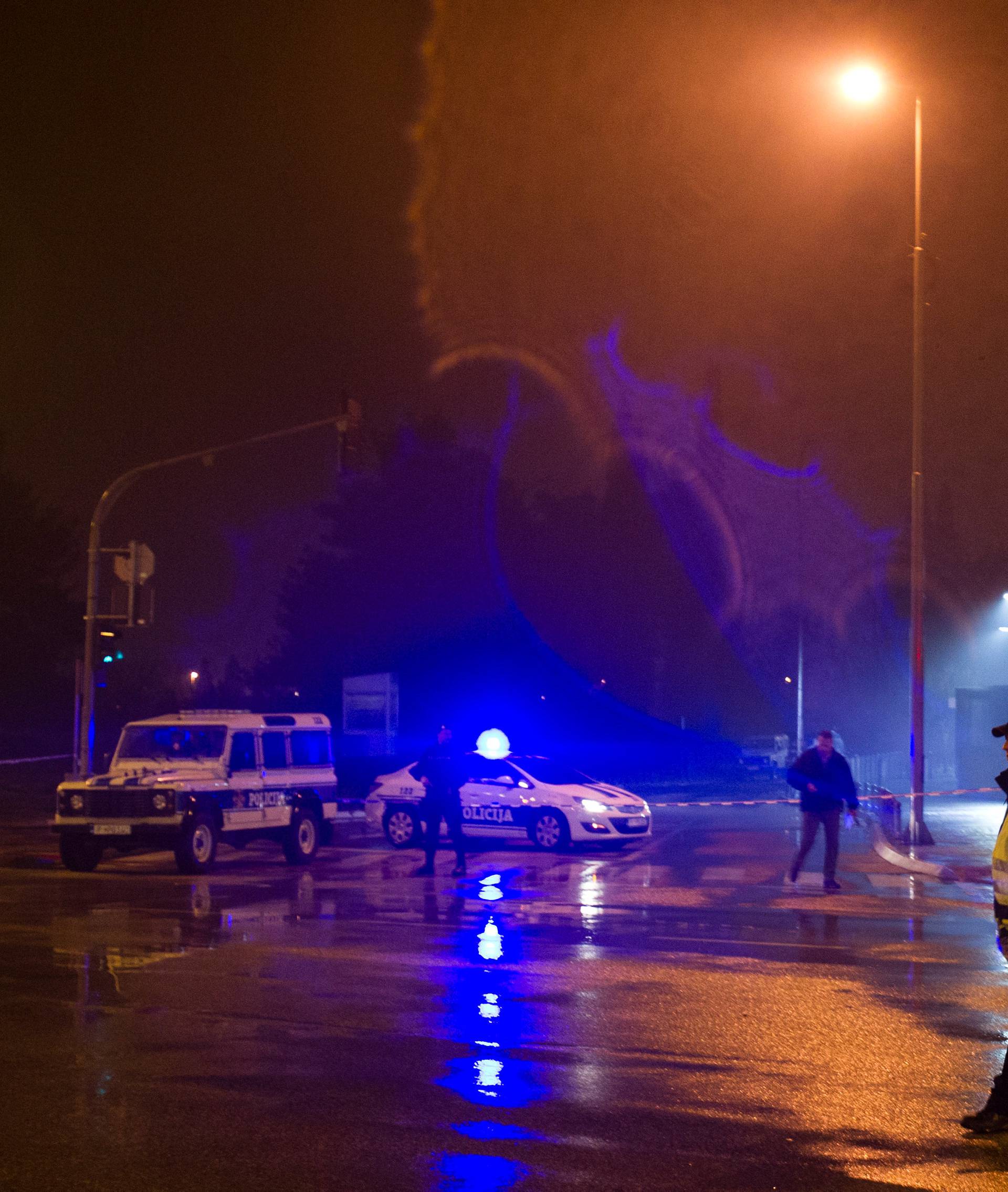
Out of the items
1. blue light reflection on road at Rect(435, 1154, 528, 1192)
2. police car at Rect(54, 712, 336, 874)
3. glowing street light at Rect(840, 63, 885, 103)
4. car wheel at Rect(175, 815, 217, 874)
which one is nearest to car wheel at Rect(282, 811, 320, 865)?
police car at Rect(54, 712, 336, 874)

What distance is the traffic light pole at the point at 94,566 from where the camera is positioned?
74.9 feet

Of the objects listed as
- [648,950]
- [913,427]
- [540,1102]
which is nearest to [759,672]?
[913,427]

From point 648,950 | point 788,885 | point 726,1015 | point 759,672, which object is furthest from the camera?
point 759,672

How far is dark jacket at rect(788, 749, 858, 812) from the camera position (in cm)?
1628

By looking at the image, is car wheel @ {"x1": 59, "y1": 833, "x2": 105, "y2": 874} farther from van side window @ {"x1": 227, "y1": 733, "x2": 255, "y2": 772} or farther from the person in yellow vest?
the person in yellow vest

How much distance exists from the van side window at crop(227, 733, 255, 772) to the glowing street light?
13.2 meters

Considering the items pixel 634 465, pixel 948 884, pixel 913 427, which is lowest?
pixel 948 884

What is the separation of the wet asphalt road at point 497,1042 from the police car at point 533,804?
18.5 ft

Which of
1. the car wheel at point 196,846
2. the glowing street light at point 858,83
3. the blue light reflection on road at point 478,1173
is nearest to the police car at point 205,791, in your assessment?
the car wheel at point 196,846

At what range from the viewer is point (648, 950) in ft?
36.9

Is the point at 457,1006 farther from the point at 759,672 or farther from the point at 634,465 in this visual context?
the point at 759,672

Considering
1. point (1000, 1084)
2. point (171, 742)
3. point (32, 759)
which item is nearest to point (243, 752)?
point (171, 742)

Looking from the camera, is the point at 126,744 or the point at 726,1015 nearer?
the point at 726,1015

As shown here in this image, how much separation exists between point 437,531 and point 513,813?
3275 cm
